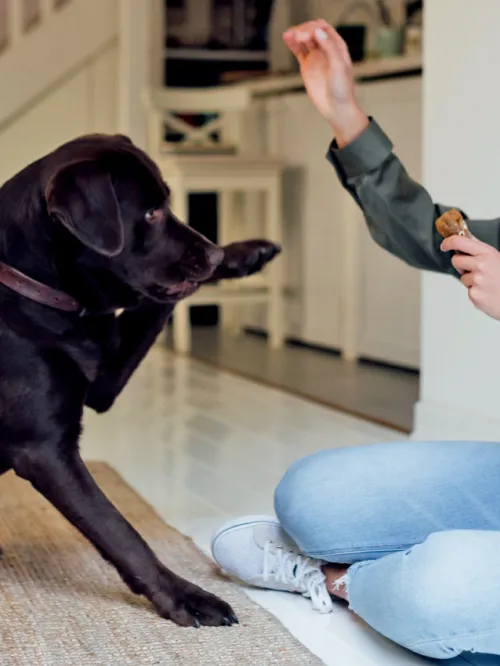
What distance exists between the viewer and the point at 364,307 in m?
4.04

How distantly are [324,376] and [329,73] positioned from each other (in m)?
2.21

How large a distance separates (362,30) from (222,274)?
9.17 feet

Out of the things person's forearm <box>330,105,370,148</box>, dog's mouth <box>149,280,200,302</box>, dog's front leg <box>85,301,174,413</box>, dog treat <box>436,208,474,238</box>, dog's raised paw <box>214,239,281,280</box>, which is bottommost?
dog's front leg <box>85,301,174,413</box>

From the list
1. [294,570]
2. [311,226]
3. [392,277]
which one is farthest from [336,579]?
[311,226]

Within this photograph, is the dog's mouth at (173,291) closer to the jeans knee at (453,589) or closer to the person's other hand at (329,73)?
the person's other hand at (329,73)

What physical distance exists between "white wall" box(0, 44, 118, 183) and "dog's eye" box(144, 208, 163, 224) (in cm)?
340

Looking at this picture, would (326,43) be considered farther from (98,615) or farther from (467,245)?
(98,615)

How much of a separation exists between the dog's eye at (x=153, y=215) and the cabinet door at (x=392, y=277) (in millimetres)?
2128

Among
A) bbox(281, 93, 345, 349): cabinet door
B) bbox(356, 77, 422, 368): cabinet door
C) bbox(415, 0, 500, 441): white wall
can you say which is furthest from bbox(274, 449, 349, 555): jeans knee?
bbox(281, 93, 345, 349): cabinet door

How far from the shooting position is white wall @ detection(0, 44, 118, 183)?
488 cm

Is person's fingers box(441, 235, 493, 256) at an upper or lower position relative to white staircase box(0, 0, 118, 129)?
lower

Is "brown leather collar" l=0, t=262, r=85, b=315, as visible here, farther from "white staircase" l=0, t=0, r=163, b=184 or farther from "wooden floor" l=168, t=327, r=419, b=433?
"white staircase" l=0, t=0, r=163, b=184

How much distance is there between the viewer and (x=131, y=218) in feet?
5.12

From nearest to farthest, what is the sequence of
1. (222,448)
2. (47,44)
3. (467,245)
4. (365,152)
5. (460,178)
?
(467,245)
(365,152)
(460,178)
(222,448)
(47,44)
